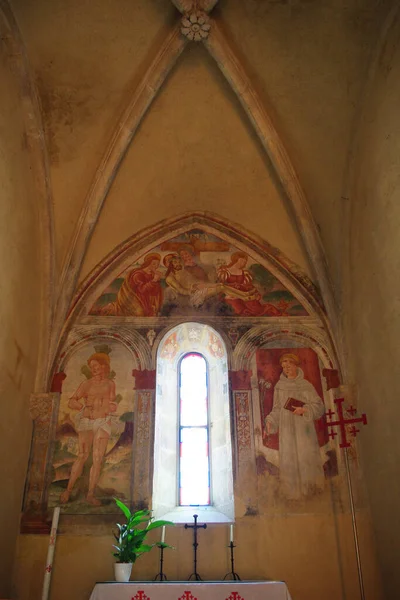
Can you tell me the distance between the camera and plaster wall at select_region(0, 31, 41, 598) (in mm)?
7023

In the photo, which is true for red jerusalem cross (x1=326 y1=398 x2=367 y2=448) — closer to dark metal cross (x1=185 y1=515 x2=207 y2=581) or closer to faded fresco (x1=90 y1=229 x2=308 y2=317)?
faded fresco (x1=90 y1=229 x2=308 y2=317)

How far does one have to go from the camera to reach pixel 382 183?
24.4ft

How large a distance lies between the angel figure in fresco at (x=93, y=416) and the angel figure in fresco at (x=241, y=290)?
7.92 ft

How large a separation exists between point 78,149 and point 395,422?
6.44 meters

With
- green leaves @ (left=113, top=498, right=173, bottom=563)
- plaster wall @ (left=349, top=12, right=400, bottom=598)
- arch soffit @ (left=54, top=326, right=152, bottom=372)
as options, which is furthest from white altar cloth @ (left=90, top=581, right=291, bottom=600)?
arch soffit @ (left=54, top=326, right=152, bottom=372)

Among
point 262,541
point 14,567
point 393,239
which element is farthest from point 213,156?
point 14,567

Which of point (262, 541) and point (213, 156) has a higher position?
point (213, 156)

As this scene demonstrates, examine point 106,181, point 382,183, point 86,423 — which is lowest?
point 86,423

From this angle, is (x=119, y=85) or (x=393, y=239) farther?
(x=119, y=85)

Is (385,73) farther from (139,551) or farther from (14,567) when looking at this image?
(14,567)

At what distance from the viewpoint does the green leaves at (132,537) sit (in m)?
6.65

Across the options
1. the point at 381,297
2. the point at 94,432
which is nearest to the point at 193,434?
the point at 94,432

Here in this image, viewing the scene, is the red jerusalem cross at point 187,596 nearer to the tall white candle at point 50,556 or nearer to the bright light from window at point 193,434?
the tall white candle at point 50,556

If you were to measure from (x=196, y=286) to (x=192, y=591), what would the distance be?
4.92 meters
